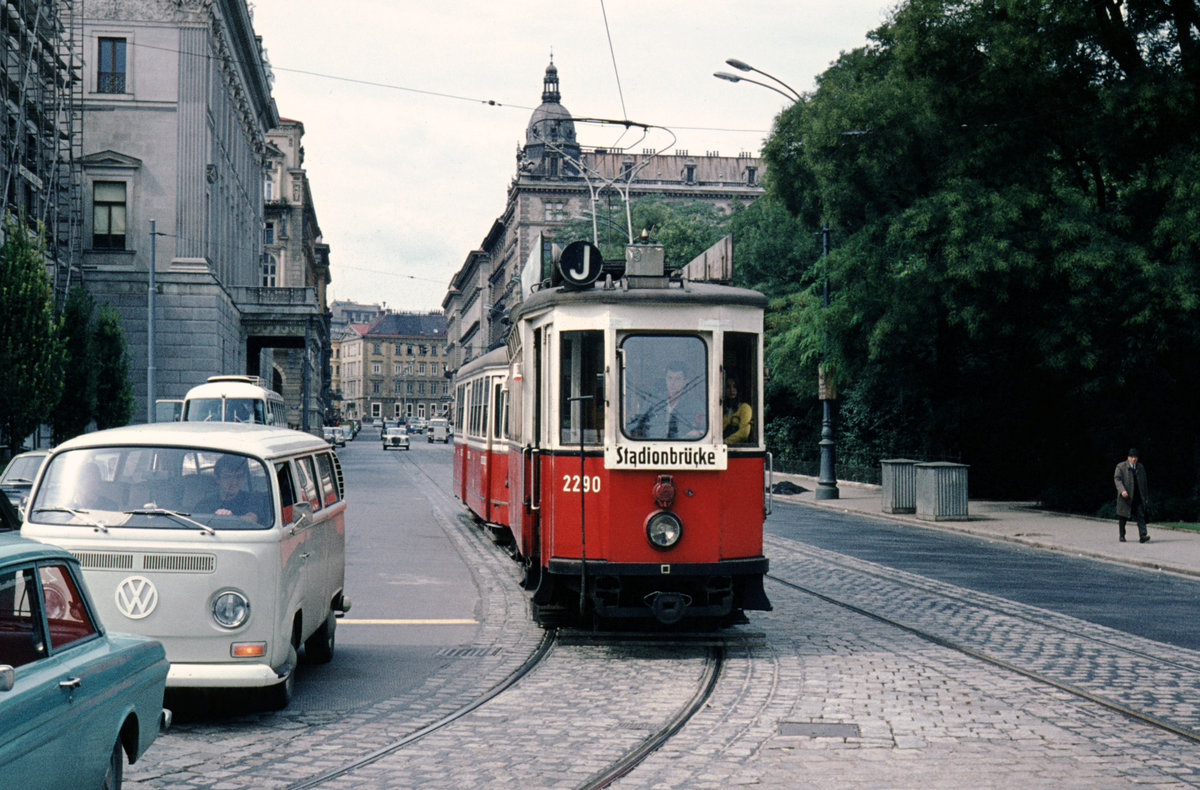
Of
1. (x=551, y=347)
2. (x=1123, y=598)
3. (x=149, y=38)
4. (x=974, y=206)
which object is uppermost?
(x=149, y=38)

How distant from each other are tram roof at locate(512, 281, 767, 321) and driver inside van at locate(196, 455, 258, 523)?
3.38 m

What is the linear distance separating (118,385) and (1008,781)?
124 feet

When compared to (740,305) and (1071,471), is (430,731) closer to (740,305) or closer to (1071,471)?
(740,305)

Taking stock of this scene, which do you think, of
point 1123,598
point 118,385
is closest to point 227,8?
point 118,385

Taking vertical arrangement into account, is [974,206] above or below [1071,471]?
above

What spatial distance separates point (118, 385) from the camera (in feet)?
132

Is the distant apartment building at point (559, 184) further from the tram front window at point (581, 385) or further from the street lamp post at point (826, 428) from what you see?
the tram front window at point (581, 385)

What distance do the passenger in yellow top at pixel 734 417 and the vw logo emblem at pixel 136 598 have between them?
4.66m

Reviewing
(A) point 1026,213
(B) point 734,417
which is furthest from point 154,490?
(A) point 1026,213

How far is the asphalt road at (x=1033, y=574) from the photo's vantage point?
13031 millimetres

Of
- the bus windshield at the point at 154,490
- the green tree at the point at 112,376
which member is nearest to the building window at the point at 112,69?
the green tree at the point at 112,376

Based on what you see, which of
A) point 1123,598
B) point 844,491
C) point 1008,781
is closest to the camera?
point 1008,781

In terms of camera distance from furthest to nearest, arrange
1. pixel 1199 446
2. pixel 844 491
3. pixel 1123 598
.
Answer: pixel 844 491 → pixel 1199 446 → pixel 1123 598

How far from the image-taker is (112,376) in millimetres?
40125
